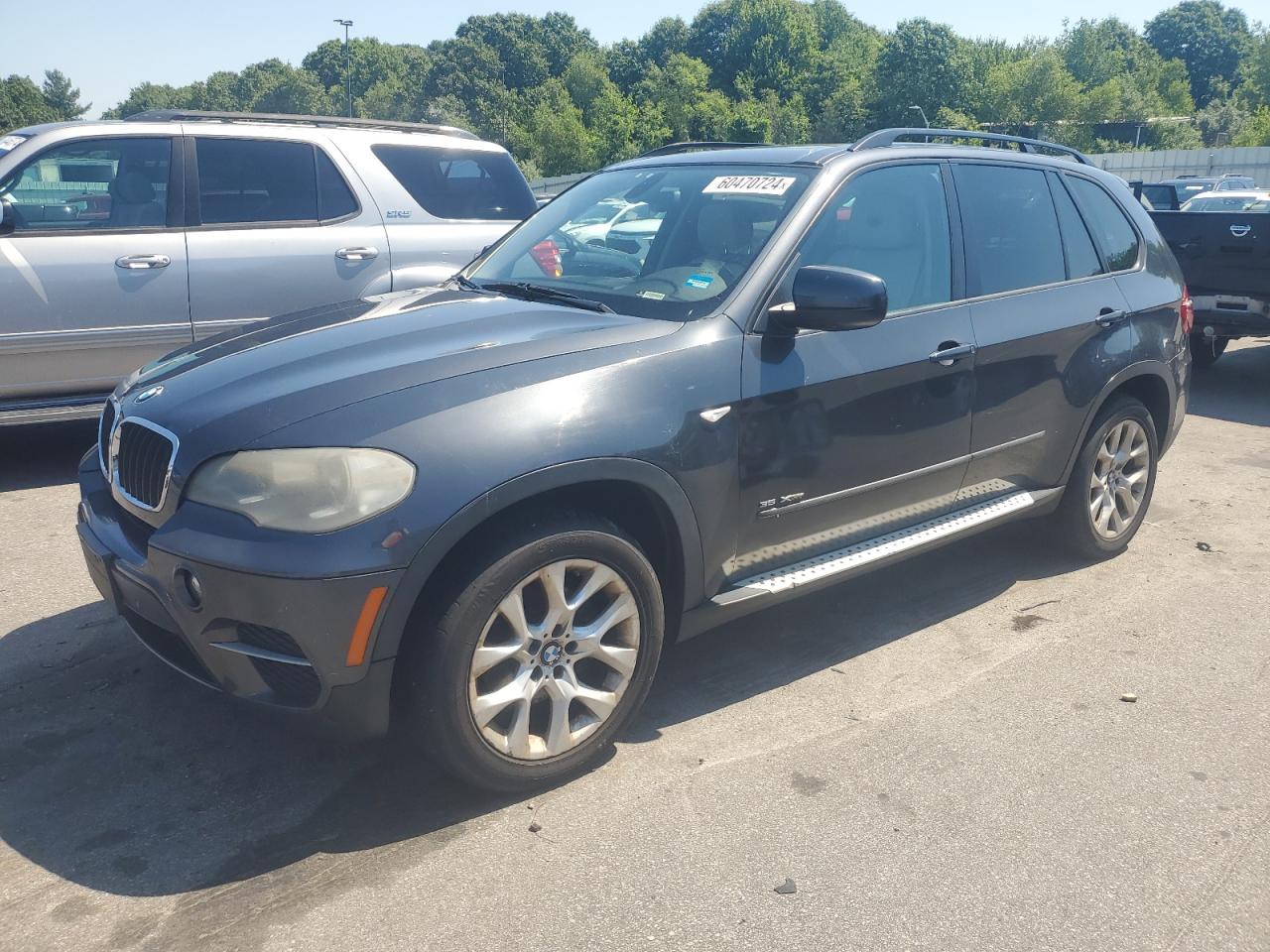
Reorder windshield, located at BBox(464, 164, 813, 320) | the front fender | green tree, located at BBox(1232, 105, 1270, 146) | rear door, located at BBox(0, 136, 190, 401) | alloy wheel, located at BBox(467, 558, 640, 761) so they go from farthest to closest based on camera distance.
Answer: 1. green tree, located at BBox(1232, 105, 1270, 146)
2. rear door, located at BBox(0, 136, 190, 401)
3. windshield, located at BBox(464, 164, 813, 320)
4. alloy wheel, located at BBox(467, 558, 640, 761)
5. the front fender

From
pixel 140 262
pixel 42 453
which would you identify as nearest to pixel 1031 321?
pixel 140 262

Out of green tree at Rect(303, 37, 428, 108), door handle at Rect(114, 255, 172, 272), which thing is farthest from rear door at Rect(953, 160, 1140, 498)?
green tree at Rect(303, 37, 428, 108)

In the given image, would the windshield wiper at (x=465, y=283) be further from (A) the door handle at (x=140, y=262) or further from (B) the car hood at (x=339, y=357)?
(A) the door handle at (x=140, y=262)

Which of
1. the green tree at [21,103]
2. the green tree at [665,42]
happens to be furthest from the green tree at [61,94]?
the green tree at [665,42]

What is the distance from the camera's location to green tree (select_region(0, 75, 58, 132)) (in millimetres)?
93375

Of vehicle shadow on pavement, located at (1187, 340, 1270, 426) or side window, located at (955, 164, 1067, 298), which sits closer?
side window, located at (955, 164, 1067, 298)

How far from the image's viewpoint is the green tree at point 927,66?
98375 mm

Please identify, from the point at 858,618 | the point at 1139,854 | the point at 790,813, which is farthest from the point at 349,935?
the point at 858,618

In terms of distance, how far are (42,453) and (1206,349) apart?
9.46 metres

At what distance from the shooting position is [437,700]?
2.77 meters

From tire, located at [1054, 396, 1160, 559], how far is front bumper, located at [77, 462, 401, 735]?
328 cm

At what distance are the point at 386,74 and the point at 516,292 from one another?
5544 inches

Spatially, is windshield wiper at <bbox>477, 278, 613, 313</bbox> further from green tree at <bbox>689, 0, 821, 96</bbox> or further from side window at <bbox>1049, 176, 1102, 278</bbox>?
green tree at <bbox>689, 0, 821, 96</bbox>

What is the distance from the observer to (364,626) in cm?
265
